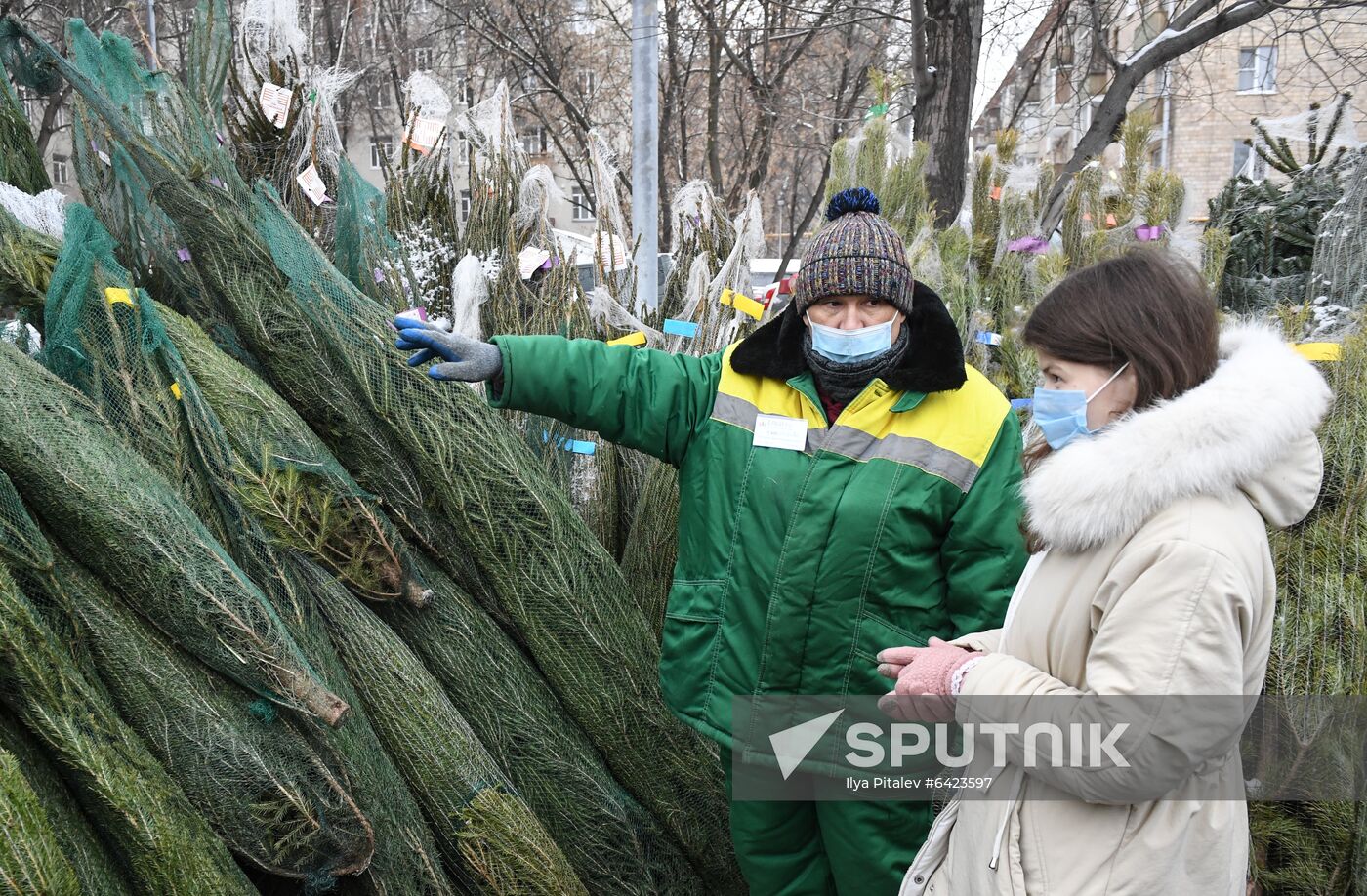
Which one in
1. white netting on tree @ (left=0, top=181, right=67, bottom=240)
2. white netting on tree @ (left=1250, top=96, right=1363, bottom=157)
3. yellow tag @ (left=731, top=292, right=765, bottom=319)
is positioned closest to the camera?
white netting on tree @ (left=0, top=181, right=67, bottom=240)

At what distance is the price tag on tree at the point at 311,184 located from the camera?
3887mm

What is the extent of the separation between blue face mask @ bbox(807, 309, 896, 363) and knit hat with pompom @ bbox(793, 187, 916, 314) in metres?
0.07

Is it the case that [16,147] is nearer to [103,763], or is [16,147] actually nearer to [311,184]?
[311,184]

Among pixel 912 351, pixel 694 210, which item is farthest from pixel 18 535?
pixel 694 210

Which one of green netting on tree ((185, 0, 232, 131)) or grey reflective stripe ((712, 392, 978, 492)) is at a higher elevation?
green netting on tree ((185, 0, 232, 131))

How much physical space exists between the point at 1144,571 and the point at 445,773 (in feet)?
5.73

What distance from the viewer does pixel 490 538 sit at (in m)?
2.72

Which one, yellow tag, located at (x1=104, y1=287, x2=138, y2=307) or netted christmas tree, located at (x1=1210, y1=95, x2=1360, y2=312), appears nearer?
yellow tag, located at (x1=104, y1=287, x2=138, y2=307)

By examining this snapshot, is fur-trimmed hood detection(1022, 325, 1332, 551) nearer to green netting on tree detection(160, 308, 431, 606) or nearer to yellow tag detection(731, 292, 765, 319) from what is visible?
green netting on tree detection(160, 308, 431, 606)

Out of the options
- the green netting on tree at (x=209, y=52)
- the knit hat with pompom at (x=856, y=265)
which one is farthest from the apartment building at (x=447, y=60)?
the knit hat with pompom at (x=856, y=265)

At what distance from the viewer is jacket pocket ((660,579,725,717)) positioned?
7.36ft

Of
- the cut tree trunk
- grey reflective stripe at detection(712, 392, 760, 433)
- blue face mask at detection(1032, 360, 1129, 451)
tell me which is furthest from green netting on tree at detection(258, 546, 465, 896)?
the cut tree trunk

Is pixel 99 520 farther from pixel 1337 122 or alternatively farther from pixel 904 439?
pixel 1337 122

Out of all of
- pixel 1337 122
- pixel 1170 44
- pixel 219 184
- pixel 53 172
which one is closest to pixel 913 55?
pixel 1170 44
